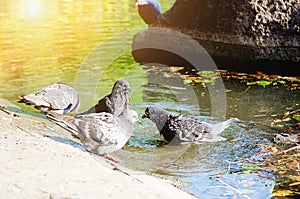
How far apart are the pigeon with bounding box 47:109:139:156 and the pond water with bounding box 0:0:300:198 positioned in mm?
298

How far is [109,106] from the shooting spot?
6980mm

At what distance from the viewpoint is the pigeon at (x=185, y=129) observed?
6.74 meters

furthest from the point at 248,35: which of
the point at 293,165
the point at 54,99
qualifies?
the point at 293,165

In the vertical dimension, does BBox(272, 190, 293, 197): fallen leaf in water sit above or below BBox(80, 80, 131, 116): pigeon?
below

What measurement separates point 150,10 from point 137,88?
447cm

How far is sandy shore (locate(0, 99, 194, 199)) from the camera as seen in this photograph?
162 inches

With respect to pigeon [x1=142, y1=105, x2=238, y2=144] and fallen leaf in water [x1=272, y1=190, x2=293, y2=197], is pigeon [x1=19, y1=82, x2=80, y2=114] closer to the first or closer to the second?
pigeon [x1=142, y1=105, x2=238, y2=144]

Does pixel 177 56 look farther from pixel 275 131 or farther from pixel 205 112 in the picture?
pixel 275 131

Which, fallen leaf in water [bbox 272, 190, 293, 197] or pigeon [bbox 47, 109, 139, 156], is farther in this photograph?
pigeon [bbox 47, 109, 139, 156]

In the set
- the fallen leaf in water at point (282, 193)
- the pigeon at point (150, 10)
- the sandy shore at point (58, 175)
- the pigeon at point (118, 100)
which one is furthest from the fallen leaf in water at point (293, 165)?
the pigeon at point (150, 10)

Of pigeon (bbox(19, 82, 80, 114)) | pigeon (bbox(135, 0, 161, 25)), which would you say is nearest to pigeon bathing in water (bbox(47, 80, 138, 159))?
pigeon (bbox(19, 82, 80, 114))

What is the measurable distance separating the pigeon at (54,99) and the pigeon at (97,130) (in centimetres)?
101

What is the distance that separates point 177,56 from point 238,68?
69.6 inches

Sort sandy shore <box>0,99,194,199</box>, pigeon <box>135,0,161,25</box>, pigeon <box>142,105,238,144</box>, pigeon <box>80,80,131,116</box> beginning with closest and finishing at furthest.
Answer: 1. sandy shore <box>0,99,194,199</box>
2. pigeon <box>142,105,238,144</box>
3. pigeon <box>80,80,131,116</box>
4. pigeon <box>135,0,161,25</box>
